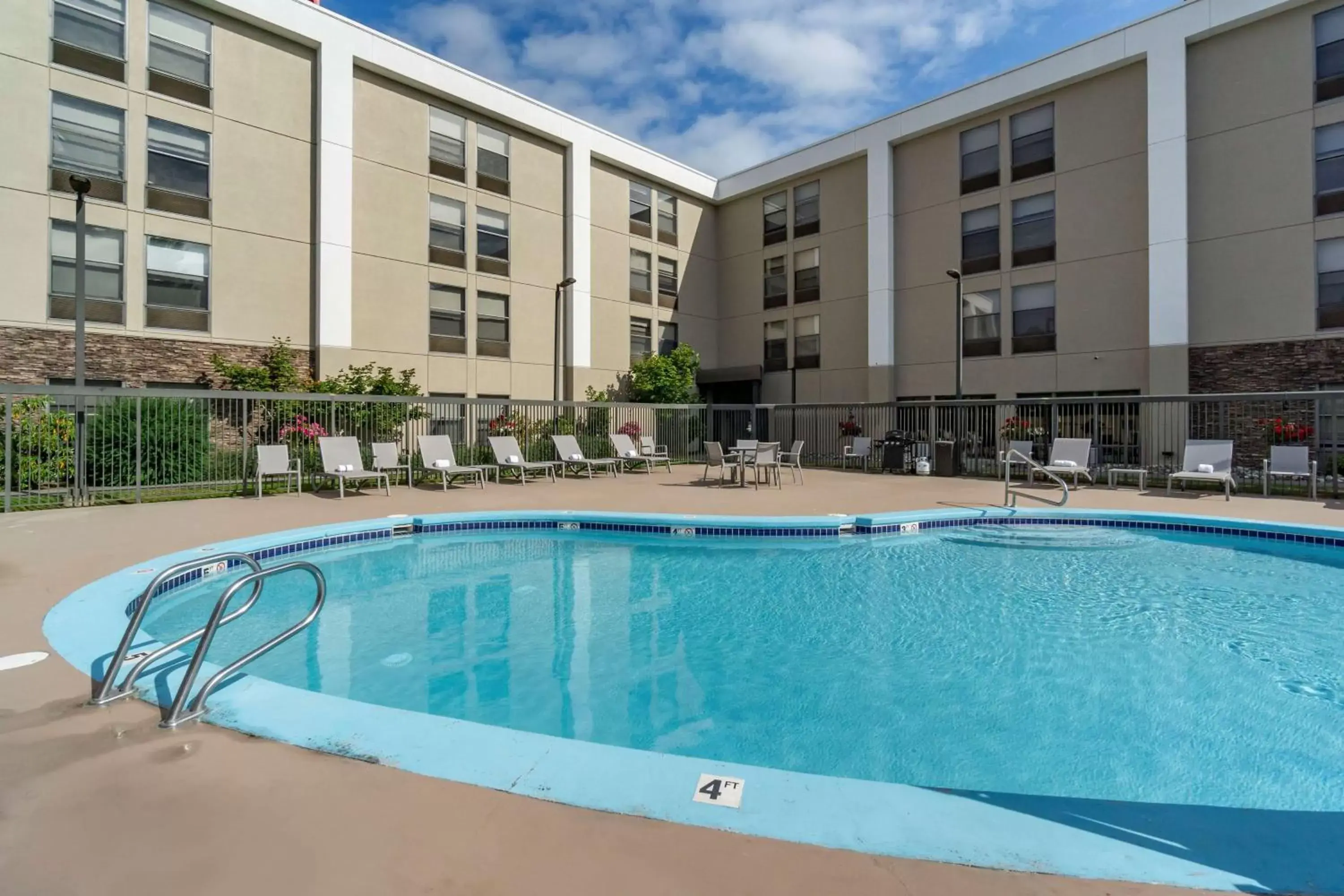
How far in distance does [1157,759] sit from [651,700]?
2479 mm

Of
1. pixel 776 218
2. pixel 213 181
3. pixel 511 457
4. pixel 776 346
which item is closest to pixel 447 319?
pixel 213 181

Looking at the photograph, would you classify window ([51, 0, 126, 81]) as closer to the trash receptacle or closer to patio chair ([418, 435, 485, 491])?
patio chair ([418, 435, 485, 491])

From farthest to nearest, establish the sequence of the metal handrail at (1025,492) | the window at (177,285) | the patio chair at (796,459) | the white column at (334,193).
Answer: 1. the white column at (334,193)
2. the window at (177,285)
3. the patio chair at (796,459)
4. the metal handrail at (1025,492)

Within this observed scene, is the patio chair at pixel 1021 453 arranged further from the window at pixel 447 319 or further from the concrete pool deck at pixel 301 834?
the window at pixel 447 319

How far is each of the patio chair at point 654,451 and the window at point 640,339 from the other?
18.2ft

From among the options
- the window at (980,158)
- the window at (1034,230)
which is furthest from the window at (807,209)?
the window at (1034,230)

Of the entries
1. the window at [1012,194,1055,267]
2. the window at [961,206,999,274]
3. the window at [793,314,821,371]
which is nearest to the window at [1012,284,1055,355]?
the window at [1012,194,1055,267]

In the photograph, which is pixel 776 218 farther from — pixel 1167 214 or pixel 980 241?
pixel 1167 214

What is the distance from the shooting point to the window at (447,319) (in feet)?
59.8

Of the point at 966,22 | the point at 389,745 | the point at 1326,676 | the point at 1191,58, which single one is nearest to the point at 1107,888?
the point at 389,745

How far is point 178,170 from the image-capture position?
1430 cm

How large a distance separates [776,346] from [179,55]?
712 inches

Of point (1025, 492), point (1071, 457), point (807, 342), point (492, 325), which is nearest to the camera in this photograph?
point (1025, 492)

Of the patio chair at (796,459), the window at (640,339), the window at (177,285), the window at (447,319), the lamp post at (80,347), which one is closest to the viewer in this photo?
the lamp post at (80,347)
